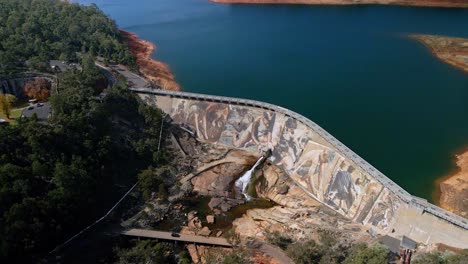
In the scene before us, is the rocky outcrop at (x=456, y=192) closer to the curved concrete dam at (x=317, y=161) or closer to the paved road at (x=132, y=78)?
the curved concrete dam at (x=317, y=161)

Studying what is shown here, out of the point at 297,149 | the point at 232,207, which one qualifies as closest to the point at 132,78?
the point at 297,149

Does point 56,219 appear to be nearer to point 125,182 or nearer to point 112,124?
point 125,182

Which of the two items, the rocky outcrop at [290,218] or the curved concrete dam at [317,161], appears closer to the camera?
the curved concrete dam at [317,161]

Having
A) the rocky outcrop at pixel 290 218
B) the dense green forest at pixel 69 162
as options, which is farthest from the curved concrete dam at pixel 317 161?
the dense green forest at pixel 69 162

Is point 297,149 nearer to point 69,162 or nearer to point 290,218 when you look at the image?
point 290,218

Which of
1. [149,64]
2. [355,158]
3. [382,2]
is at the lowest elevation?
[355,158]
